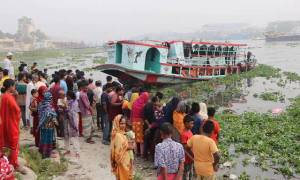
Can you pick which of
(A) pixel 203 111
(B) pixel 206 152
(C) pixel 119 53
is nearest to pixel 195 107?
(A) pixel 203 111


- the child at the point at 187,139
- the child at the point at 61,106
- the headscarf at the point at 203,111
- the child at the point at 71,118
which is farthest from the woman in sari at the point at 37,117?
the headscarf at the point at 203,111

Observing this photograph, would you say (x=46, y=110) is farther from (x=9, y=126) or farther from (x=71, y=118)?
(x=9, y=126)

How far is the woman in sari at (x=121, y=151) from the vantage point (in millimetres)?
3795

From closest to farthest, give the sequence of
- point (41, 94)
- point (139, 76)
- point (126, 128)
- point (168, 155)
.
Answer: point (168, 155) → point (126, 128) → point (41, 94) → point (139, 76)

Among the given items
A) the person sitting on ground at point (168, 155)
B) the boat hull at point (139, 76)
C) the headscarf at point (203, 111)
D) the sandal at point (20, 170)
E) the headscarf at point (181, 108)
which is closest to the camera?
the person sitting on ground at point (168, 155)

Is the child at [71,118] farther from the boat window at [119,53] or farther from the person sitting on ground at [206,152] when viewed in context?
the boat window at [119,53]

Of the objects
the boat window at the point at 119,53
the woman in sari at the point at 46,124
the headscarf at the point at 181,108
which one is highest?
the boat window at the point at 119,53

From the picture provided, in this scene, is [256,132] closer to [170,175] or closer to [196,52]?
[170,175]

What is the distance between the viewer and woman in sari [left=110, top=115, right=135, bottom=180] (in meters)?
3.79

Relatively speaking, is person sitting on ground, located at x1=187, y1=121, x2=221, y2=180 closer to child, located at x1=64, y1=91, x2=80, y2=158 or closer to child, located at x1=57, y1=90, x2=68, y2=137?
child, located at x1=64, y1=91, x2=80, y2=158

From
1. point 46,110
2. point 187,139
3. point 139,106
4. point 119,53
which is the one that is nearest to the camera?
point 187,139

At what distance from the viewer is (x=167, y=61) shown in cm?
1891

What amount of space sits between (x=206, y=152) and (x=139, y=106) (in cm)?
261

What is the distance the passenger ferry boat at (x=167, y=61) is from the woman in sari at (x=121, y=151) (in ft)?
41.3
